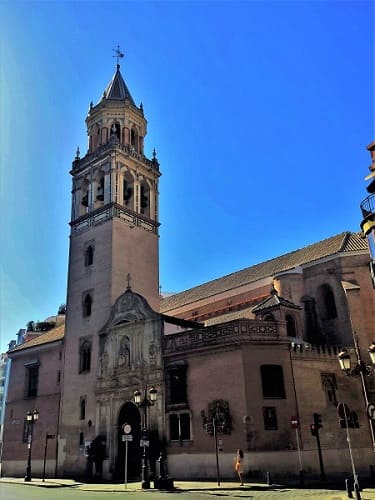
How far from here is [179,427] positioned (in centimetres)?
2745

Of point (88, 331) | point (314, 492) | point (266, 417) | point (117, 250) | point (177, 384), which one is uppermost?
point (117, 250)

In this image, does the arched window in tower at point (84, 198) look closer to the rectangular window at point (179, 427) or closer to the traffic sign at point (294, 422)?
the rectangular window at point (179, 427)

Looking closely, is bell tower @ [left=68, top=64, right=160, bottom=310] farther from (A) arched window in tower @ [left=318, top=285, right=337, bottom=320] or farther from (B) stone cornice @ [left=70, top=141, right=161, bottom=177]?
(A) arched window in tower @ [left=318, top=285, right=337, bottom=320]

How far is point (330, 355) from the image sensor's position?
28.4 m

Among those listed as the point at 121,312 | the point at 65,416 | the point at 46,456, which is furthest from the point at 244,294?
the point at 46,456

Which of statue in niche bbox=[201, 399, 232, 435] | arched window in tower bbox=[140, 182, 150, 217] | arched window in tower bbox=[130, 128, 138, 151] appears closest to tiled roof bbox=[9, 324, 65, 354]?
arched window in tower bbox=[140, 182, 150, 217]

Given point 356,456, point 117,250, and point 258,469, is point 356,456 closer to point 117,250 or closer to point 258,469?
point 258,469

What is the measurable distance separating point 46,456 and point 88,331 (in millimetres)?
9670

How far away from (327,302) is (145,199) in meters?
18.3

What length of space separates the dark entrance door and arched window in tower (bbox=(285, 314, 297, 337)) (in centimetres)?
1098

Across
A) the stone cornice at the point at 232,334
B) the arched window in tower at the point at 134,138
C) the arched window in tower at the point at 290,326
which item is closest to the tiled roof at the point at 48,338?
the stone cornice at the point at 232,334

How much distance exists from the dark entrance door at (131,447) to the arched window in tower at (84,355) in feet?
18.2

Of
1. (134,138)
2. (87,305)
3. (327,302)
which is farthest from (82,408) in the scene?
(134,138)

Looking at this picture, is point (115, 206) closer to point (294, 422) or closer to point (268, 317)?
point (268, 317)
